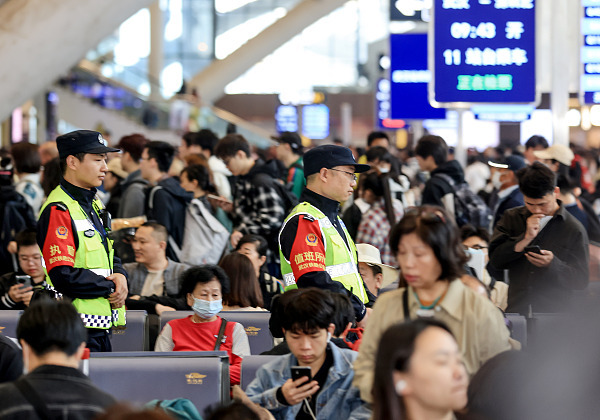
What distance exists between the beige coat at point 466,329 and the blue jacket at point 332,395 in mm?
513

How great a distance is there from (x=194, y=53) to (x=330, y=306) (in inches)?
1673

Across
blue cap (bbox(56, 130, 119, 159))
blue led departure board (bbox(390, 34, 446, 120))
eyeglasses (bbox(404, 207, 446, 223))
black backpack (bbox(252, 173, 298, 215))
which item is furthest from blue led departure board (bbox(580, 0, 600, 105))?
eyeglasses (bbox(404, 207, 446, 223))

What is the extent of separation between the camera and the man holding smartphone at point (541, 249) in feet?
19.3

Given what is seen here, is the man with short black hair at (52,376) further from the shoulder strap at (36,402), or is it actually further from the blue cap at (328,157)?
the blue cap at (328,157)

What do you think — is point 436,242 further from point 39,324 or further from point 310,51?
point 310,51

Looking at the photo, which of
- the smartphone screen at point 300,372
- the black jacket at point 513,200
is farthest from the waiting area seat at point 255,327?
the black jacket at point 513,200

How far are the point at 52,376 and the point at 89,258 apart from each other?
6.29ft

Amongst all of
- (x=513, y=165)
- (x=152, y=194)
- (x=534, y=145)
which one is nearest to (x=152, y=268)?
(x=152, y=194)

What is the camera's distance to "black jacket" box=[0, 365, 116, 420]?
308 centimetres

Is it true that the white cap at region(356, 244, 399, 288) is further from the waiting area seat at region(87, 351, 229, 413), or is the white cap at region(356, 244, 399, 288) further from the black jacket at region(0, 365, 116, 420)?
the black jacket at region(0, 365, 116, 420)

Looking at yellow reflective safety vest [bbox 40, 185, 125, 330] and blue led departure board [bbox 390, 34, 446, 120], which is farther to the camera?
blue led departure board [bbox 390, 34, 446, 120]

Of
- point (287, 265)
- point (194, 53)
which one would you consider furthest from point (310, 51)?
point (287, 265)

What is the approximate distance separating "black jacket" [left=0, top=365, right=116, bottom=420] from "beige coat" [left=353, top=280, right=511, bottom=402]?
2.93ft

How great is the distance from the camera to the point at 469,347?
3.53 m
